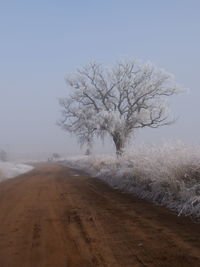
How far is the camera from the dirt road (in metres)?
5.77

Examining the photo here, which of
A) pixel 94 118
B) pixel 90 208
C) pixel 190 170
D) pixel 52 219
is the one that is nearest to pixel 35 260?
pixel 52 219

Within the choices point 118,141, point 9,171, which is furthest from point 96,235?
point 118,141

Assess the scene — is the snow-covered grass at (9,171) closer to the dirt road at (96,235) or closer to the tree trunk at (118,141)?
the tree trunk at (118,141)

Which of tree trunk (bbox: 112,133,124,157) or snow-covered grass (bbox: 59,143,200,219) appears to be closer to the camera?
snow-covered grass (bbox: 59,143,200,219)

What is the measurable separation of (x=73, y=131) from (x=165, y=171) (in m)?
27.7

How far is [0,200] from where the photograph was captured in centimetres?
1333

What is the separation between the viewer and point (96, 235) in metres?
7.32

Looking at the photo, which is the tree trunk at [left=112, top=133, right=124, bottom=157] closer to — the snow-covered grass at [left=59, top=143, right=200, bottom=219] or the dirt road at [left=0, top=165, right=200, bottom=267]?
the snow-covered grass at [left=59, top=143, right=200, bottom=219]

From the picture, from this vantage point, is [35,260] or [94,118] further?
[94,118]

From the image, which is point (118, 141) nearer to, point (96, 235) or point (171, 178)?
point (171, 178)

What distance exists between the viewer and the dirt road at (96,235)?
577 cm

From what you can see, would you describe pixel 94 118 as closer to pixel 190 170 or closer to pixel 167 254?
pixel 190 170

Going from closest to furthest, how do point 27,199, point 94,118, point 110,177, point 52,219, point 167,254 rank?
point 167,254 → point 52,219 → point 27,199 → point 110,177 → point 94,118

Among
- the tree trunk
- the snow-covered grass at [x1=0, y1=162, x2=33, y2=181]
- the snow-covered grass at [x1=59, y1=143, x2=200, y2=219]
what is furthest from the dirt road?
the tree trunk
